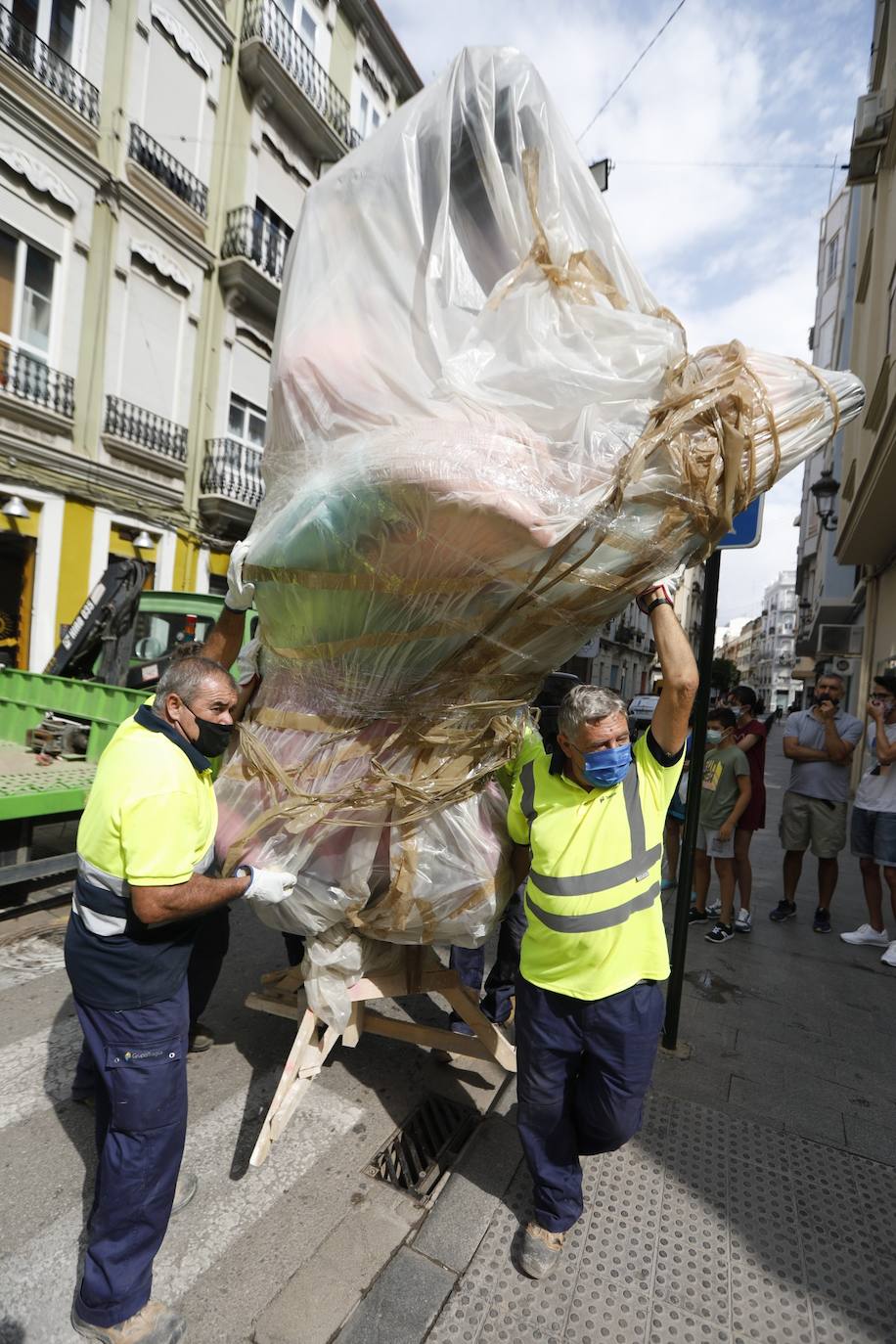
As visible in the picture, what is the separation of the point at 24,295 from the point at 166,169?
394 centimetres

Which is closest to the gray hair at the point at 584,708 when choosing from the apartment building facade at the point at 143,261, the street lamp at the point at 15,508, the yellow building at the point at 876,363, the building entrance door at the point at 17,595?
the yellow building at the point at 876,363

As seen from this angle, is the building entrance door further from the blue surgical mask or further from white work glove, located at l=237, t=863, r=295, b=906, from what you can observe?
the blue surgical mask

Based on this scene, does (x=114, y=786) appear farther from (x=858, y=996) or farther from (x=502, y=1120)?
(x=858, y=996)

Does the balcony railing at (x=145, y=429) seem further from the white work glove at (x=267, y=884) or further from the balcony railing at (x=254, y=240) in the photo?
the white work glove at (x=267, y=884)

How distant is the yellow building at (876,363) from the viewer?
7527mm

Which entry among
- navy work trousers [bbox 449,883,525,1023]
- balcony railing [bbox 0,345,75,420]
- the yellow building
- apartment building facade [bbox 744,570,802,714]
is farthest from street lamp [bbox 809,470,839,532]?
apartment building facade [bbox 744,570,802,714]

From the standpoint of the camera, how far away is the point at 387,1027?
8.84ft

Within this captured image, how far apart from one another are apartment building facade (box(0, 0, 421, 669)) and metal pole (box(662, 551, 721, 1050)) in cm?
1073

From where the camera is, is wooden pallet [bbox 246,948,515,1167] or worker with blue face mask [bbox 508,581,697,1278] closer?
worker with blue face mask [bbox 508,581,697,1278]

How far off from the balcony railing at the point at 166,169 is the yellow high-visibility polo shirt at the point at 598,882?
1440 cm

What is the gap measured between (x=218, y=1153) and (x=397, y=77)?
22677 mm

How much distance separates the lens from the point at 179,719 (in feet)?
6.42

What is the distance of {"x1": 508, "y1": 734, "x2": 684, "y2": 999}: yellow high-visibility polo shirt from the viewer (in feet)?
6.68

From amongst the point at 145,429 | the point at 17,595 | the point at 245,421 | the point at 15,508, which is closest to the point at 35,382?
the point at 15,508
